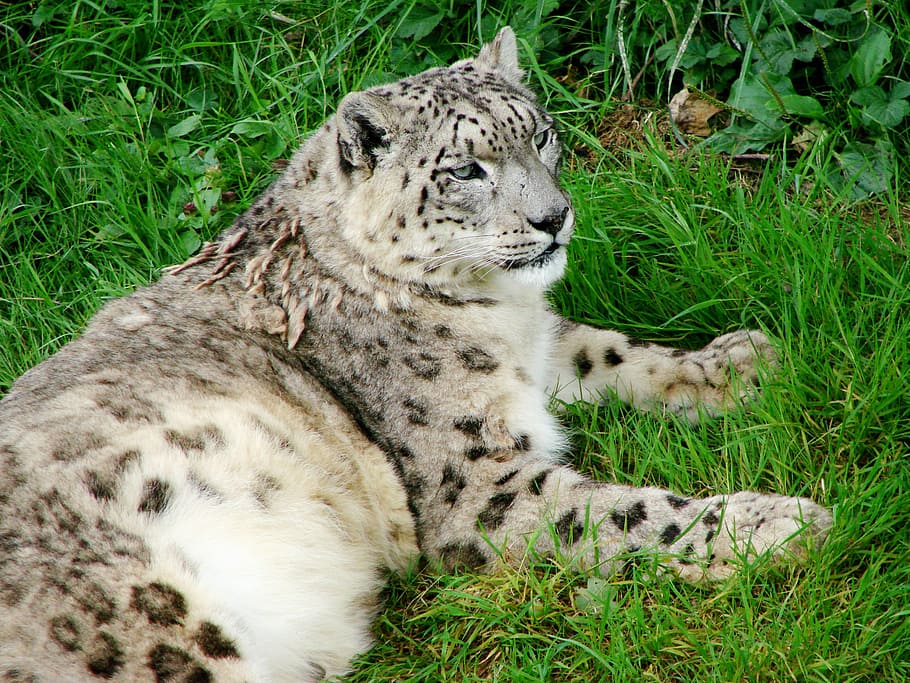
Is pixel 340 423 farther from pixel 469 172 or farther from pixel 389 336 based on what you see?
pixel 469 172

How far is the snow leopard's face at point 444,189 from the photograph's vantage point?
170 inches

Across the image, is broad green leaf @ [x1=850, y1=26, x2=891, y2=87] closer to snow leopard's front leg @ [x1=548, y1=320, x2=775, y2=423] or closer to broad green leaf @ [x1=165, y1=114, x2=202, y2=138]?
snow leopard's front leg @ [x1=548, y1=320, x2=775, y2=423]

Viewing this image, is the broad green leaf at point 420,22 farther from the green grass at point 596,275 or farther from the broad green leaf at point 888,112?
the broad green leaf at point 888,112

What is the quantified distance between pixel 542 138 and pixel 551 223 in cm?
50

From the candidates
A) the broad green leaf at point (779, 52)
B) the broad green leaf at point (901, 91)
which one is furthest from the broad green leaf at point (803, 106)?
the broad green leaf at point (901, 91)

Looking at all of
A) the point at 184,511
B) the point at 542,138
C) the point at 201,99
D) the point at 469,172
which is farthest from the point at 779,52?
the point at 184,511

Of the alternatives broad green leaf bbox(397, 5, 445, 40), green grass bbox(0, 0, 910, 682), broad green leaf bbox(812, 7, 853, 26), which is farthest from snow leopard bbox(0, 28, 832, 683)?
broad green leaf bbox(812, 7, 853, 26)

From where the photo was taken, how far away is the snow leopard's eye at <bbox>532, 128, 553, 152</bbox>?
181 inches

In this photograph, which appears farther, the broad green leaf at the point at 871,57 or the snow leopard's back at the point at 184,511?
the broad green leaf at the point at 871,57

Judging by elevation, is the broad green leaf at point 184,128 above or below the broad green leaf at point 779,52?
below

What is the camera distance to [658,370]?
192 inches

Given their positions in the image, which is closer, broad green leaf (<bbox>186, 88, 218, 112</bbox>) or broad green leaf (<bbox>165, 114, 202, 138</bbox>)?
broad green leaf (<bbox>165, 114, 202, 138</bbox>)

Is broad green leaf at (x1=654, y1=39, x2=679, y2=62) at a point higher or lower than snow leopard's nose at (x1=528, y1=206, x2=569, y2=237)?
higher

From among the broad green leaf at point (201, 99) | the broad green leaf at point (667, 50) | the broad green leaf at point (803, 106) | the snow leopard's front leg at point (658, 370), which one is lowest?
the snow leopard's front leg at point (658, 370)
